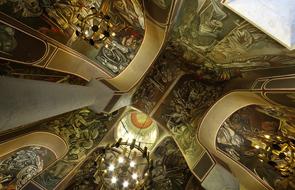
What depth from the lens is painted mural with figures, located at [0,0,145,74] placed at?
8227 mm

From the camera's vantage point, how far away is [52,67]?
9766 millimetres

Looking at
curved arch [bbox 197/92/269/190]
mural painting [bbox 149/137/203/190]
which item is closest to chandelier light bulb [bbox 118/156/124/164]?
mural painting [bbox 149/137/203/190]

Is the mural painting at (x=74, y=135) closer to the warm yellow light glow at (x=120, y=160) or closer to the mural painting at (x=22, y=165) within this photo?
the mural painting at (x=22, y=165)

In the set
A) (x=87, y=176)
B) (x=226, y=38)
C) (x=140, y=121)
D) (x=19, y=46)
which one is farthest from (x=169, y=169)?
(x=19, y=46)

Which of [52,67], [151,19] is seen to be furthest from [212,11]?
[52,67]

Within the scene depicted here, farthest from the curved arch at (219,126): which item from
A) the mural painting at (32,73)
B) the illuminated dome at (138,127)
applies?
the mural painting at (32,73)

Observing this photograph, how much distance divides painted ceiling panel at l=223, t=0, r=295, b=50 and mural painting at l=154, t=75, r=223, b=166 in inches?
135

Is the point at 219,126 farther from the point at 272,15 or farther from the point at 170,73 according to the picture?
the point at 272,15

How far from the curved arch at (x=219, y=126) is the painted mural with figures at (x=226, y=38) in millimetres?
1211

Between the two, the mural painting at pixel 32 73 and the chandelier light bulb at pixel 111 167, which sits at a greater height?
the mural painting at pixel 32 73

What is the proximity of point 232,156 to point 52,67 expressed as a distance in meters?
6.80

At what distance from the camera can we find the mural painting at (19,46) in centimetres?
853

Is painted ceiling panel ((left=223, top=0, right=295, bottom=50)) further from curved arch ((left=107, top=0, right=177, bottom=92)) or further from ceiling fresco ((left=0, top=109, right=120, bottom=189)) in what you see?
ceiling fresco ((left=0, top=109, right=120, bottom=189))

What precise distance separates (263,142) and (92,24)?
647 centimetres
